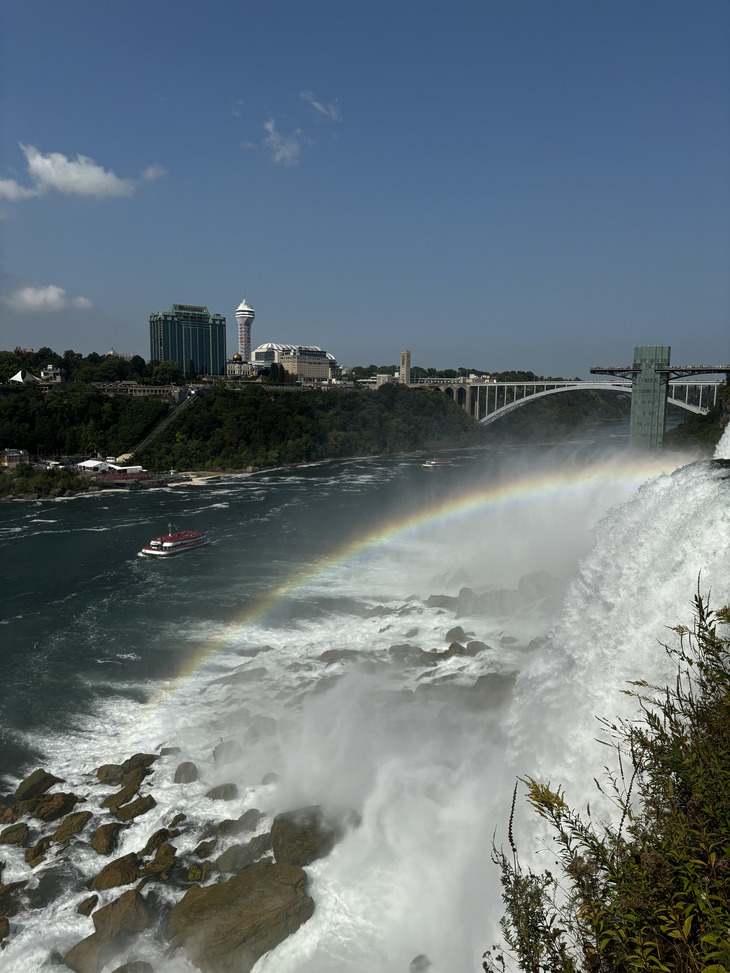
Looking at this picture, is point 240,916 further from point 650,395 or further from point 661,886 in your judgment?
point 650,395

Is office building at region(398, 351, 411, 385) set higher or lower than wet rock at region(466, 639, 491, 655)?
higher

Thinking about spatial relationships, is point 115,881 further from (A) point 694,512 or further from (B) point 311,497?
(B) point 311,497

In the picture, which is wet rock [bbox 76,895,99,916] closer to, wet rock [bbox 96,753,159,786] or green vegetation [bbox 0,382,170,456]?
wet rock [bbox 96,753,159,786]

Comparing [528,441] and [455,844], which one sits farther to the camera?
[528,441]

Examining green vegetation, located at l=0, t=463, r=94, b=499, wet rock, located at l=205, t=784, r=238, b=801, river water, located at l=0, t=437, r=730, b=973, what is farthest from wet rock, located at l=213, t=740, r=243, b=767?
green vegetation, located at l=0, t=463, r=94, b=499

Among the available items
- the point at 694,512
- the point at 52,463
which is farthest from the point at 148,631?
the point at 52,463

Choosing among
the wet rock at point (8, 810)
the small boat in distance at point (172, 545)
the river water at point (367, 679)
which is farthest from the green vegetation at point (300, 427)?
the wet rock at point (8, 810)

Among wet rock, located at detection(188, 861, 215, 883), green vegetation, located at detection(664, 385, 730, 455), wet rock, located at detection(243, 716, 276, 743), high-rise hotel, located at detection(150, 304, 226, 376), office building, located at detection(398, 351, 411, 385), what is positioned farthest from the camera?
high-rise hotel, located at detection(150, 304, 226, 376)
